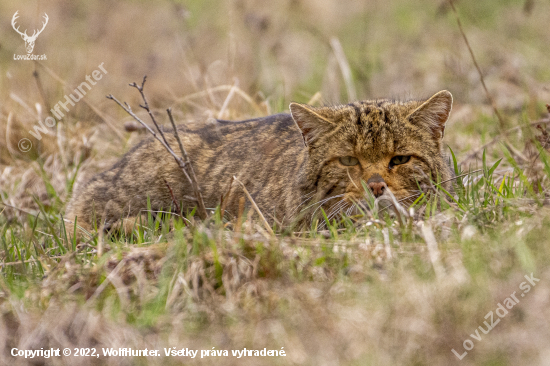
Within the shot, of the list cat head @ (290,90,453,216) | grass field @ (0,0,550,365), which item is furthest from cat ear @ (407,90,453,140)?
grass field @ (0,0,550,365)

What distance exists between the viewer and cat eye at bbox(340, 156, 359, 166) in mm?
3664

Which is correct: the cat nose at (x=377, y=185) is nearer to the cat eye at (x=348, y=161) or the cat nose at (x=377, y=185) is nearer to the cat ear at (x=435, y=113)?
the cat eye at (x=348, y=161)

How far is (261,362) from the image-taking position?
7.45 ft

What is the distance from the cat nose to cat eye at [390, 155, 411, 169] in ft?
0.71

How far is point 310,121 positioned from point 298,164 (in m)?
0.42

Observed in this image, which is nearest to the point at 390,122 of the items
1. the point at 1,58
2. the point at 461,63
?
the point at 461,63

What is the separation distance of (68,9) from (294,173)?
332 inches

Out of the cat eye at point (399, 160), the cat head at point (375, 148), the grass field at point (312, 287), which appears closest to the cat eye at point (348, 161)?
the cat head at point (375, 148)

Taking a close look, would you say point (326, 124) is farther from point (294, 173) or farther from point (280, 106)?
point (280, 106)

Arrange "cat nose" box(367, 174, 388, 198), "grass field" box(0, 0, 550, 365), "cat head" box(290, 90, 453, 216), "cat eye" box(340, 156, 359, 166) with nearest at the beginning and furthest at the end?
1. "grass field" box(0, 0, 550, 365)
2. "cat nose" box(367, 174, 388, 198)
3. "cat head" box(290, 90, 453, 216)
4. "cat eye" box(340, 156, 359, 166)

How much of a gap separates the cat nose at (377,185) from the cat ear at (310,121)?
520 mm

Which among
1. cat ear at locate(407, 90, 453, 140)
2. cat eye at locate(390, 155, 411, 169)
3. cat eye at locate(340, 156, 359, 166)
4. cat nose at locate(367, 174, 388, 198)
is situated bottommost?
cat nose at locate(367, 174, 388, 198)

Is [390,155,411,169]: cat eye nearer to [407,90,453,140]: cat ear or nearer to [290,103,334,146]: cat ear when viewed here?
[407,90,453,140]: cat ear

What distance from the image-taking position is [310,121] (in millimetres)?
3746
